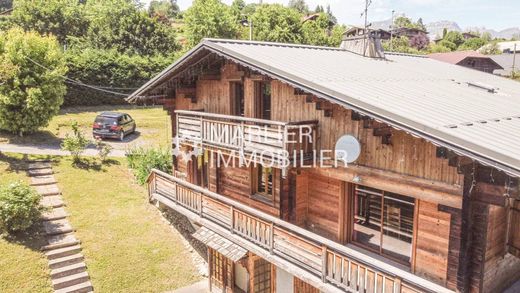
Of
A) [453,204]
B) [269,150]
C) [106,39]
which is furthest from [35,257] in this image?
[106,39]

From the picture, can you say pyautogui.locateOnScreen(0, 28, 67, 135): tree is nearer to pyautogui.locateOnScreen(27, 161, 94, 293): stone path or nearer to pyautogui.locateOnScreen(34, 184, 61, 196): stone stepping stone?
pyautogui.locateOnScreen(27, 161, 94, 293): stone path

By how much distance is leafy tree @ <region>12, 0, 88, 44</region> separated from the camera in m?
59.7

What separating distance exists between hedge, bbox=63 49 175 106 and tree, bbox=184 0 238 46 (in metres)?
12.7

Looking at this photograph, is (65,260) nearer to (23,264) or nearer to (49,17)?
(23,264)

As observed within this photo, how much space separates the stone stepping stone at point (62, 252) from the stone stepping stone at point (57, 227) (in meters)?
1.01

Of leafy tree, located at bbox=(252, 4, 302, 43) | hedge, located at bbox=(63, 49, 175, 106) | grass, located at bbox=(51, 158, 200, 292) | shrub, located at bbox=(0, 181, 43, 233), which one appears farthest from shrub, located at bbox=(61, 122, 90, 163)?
leafy tree, located at bbox=(252, 4, 302, 43)

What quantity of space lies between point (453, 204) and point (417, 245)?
1770 mm

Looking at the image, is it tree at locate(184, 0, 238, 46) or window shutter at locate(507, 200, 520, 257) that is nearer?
window shutter at locate(507, 200, 520, 257)

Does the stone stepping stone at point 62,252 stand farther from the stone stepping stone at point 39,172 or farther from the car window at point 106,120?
the car window at point 106,120

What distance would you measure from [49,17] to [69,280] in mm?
56200

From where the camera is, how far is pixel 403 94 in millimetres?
10984

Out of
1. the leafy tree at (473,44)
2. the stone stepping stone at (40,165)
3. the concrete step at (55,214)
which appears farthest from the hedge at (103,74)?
the leafy tree at (473,44)

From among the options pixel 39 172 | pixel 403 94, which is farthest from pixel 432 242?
pixel 39 172

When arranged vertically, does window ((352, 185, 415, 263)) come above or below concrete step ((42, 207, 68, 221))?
above
